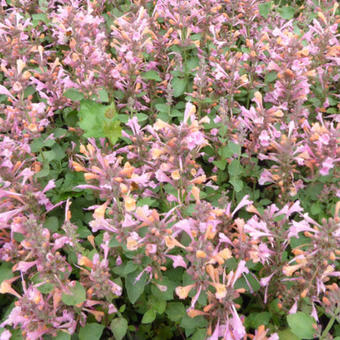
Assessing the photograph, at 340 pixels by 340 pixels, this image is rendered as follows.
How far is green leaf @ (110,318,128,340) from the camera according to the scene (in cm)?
238

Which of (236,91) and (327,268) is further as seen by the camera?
(236,91)

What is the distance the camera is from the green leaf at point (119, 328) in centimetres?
238

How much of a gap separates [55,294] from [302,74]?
3.03m

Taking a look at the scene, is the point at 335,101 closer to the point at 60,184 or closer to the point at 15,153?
the point at 60,184

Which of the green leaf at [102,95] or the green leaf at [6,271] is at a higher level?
the green leaf at [102,95]

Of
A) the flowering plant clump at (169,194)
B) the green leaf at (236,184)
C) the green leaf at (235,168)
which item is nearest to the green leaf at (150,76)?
the flowering plant clump at (169,194)

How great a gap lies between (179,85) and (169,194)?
1610 mm

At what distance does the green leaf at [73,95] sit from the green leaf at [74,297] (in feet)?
5.96

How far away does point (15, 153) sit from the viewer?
→ 10.1ft

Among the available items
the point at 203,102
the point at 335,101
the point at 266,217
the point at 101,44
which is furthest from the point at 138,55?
the point at 335,101

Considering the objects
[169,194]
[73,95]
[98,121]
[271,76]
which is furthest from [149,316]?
[271,76]

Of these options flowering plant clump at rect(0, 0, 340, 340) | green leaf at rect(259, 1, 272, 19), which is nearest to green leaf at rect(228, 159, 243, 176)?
flowering plant clump at rect(0, 0, 340, 340)

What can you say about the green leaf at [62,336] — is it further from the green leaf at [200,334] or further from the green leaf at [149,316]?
the green leaf at [200,334]

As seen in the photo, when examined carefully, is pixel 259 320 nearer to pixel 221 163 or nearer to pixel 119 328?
pixel 119 328
